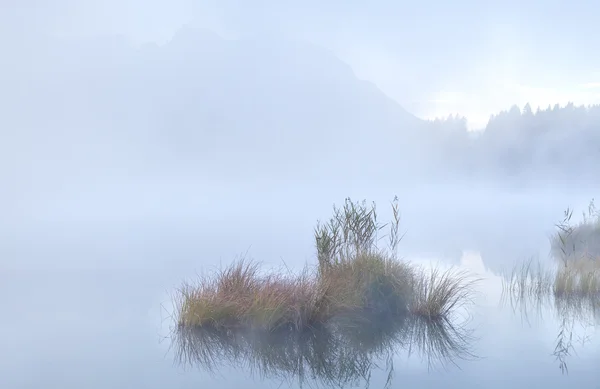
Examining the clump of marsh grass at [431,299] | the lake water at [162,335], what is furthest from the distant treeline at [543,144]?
the clump of marsh grass at [431,299]

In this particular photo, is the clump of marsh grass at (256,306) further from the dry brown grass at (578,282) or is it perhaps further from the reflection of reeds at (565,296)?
the dry brown grass at (578,282)

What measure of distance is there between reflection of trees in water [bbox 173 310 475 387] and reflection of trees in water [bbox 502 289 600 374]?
0.94 meters

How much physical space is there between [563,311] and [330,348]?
10.3 feet

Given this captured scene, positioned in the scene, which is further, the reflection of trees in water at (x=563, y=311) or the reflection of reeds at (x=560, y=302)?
the reflection of reeds at (x=560, y=302)

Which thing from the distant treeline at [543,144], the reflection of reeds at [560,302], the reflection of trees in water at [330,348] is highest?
the distant treeline at [543,144]

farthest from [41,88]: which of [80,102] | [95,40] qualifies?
[95,40]

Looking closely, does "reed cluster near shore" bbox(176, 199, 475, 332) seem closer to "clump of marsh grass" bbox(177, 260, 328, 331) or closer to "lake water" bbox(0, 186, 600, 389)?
"clump of marsh grass" bbox(177, 260, 328, 331)

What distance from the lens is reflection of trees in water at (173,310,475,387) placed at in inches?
225

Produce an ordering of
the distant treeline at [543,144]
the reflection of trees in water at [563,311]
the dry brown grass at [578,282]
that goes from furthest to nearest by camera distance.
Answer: the distant treeline at [543,144] → the dry brown grass at [578,282] → the reflection of trees in water at [563,311]

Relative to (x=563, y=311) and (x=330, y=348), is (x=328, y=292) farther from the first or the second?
(x=563, y=311)

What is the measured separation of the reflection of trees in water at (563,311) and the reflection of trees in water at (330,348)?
94 cm

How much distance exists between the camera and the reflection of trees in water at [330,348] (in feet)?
18.8

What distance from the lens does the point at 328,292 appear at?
275 inches

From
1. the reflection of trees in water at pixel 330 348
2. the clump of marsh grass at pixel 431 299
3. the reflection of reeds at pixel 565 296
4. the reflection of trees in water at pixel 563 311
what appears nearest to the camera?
the reflection of trees in water at pixel 330 348
